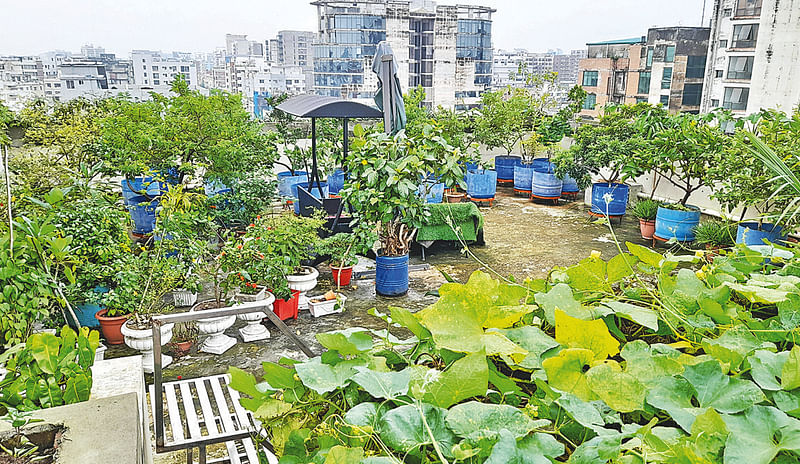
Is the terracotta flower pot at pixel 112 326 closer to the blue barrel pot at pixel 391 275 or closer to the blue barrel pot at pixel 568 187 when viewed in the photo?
the blue barrel pot at pixel 391 275

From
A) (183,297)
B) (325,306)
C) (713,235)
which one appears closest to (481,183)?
(713,235)

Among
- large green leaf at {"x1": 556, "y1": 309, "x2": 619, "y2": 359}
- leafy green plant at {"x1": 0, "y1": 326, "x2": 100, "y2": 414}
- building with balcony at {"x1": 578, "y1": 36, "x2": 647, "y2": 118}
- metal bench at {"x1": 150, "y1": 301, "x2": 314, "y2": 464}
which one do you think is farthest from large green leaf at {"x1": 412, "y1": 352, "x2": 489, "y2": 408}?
building with balcony at {"x1": 578, "y1": 36, "x2": 647, "y2": 118}

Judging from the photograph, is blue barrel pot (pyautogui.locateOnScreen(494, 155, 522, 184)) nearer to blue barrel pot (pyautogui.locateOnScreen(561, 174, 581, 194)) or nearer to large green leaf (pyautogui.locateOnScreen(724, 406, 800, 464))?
blue barrel pot (pyautogui.locateOnScreen(561, 174, 581, 194))

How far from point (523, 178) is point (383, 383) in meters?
9.84

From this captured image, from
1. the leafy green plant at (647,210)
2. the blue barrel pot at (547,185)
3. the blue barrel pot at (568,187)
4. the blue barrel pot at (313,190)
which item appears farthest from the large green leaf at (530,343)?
the blue barrel pot at (568,187)

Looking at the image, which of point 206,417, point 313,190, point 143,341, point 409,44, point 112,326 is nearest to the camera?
point 206,417

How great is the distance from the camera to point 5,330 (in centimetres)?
254

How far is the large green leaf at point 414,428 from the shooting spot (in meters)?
0.48

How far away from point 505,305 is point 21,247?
264 cm

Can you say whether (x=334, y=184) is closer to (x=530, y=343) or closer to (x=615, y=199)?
(x=615, y=199)

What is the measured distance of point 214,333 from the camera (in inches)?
170

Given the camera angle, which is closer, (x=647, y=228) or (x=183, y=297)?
(x=183, y=297)

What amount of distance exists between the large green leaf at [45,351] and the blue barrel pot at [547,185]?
8407 millimetres

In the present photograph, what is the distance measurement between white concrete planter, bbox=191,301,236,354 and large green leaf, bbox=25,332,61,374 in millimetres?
2449
